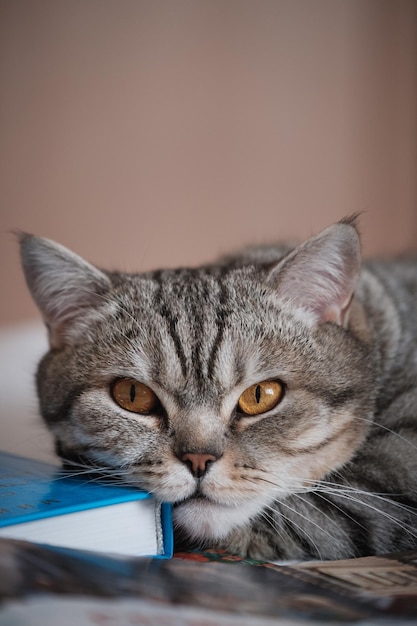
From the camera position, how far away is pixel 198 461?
975 mm

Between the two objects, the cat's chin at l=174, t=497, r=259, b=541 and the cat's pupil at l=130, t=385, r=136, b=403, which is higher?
the cat's pupil at l=130, t=385, r=136, b=403

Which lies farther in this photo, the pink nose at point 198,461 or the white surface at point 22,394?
the white surface at point 22,394

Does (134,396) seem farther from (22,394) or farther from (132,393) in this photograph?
(22,394)

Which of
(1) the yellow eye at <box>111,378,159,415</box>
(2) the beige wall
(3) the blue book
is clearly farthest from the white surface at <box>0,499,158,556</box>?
(2) the beige wall

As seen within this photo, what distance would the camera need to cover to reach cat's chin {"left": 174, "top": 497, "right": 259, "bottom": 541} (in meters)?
1.01

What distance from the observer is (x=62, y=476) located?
1.07 metres

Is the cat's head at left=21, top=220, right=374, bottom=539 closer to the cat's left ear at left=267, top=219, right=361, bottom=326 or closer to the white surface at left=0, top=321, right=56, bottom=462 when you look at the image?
the cat's left ear at left=267, top=219, right=361, bottom=326

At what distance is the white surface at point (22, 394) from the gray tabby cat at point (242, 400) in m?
0.23

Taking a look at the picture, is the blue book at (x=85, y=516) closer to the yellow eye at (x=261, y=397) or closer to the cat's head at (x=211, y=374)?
the cat's head at (x=211, y=374)

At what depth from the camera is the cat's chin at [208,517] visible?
39.8 inches

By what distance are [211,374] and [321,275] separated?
31 cm

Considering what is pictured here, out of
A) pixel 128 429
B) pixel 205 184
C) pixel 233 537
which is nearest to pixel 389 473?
pixel 233 537

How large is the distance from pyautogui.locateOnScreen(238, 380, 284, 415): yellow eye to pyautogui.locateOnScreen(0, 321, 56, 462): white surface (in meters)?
0.43

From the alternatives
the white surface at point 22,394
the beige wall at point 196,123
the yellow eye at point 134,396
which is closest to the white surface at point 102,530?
the yellow eye at point 134,396
